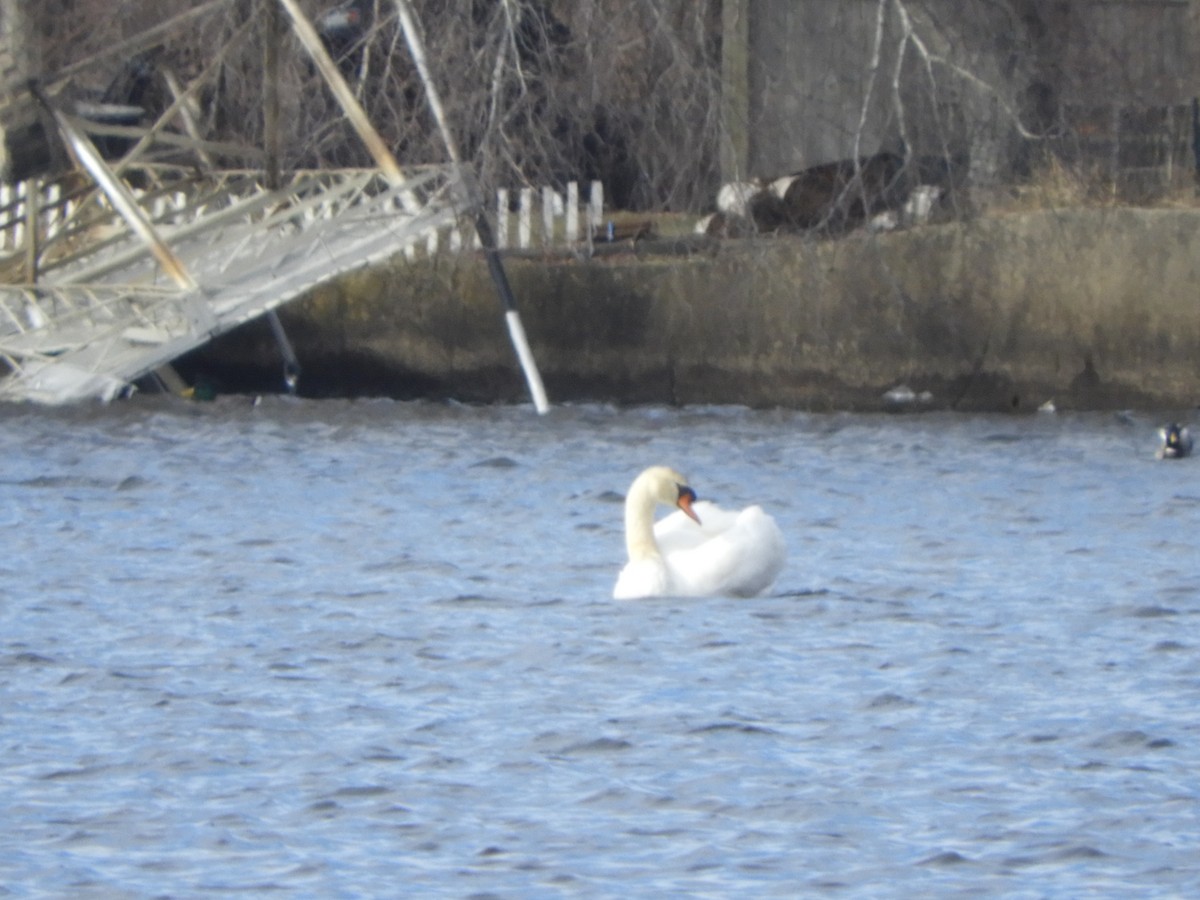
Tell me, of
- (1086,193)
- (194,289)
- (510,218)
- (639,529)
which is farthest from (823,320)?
(639,529)

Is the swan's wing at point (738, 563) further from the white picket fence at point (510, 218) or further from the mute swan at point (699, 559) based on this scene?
the white picket fence at point (510, 218)

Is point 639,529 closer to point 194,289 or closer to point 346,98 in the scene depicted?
point 194,289

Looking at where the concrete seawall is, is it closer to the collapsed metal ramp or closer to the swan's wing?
the collapsed metal ramp

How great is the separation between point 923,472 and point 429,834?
9413 mm

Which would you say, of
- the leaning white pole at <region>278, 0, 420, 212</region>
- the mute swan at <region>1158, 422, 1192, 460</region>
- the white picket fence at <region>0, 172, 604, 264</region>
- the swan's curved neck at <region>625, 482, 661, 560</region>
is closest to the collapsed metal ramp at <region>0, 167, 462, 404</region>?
the leaning white pole at <region>278, 0, 420, 212</region>

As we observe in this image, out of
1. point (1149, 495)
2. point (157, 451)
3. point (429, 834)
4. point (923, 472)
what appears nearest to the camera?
point (429, 834)

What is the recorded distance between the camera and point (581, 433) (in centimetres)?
1908

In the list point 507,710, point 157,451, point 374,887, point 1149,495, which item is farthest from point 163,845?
point 157,451

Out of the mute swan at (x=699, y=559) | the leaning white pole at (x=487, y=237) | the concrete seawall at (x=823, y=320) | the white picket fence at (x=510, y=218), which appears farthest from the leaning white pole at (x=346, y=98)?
the mute swan at (x=699, y=559)

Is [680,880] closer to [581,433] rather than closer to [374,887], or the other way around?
[374,887]

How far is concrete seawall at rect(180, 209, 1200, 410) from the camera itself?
780 inches

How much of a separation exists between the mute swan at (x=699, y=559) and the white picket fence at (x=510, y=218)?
8979 mm

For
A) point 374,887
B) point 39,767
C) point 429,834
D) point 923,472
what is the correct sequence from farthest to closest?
point 923,472
point 39,767
point 429,834
point 374,887

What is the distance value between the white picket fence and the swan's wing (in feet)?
29.9
